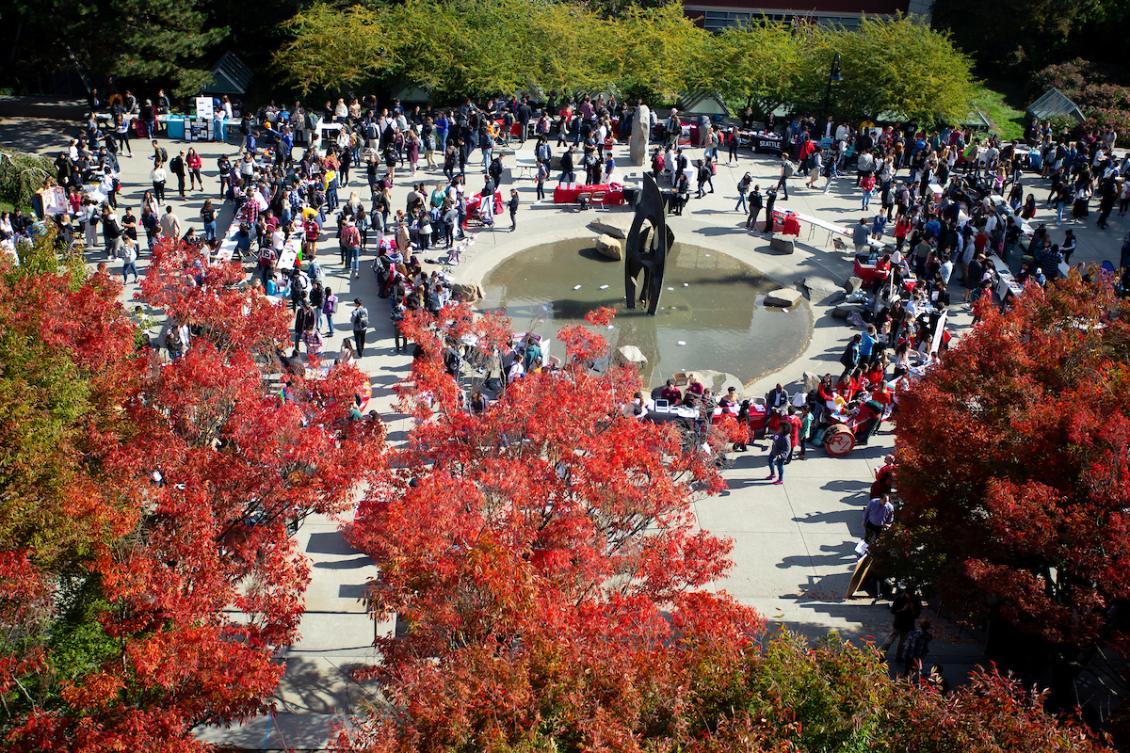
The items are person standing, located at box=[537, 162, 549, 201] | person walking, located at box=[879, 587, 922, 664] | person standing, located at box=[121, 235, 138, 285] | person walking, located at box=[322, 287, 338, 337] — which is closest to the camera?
person walking, located at box=[879, 587, 922, 664]

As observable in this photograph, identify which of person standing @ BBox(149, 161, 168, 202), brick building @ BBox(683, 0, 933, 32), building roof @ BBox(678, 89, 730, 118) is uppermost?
brick building @ BBox(683, 0, 933, 32)

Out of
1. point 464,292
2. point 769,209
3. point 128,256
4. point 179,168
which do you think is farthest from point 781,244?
point 179,168

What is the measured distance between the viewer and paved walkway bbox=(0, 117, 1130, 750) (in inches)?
616

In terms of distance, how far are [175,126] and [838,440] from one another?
2878 cm

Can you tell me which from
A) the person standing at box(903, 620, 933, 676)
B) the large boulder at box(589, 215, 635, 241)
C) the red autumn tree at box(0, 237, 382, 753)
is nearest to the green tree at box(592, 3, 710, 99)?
the large boulder at box(589, 215, 635, 241)

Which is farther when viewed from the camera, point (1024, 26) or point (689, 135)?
point (1024, 26)

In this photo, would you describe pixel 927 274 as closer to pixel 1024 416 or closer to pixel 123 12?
pixel 1024 416

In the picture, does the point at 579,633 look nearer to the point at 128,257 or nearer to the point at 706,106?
the point at 128,257

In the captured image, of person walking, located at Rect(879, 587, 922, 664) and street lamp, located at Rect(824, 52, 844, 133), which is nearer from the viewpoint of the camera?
person walking, located at Rect(879, 587, 922, 664)

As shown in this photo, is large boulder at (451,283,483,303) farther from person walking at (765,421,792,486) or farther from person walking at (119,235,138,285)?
person walking at (765,421,792,486)

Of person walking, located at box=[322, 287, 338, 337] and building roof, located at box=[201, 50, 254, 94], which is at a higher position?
building roof, located at box=[201, 50, 254, 94]

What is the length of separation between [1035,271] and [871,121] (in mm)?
15630

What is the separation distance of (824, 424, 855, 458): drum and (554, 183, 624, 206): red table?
16.0 metres

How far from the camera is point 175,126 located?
3931 centimetres
